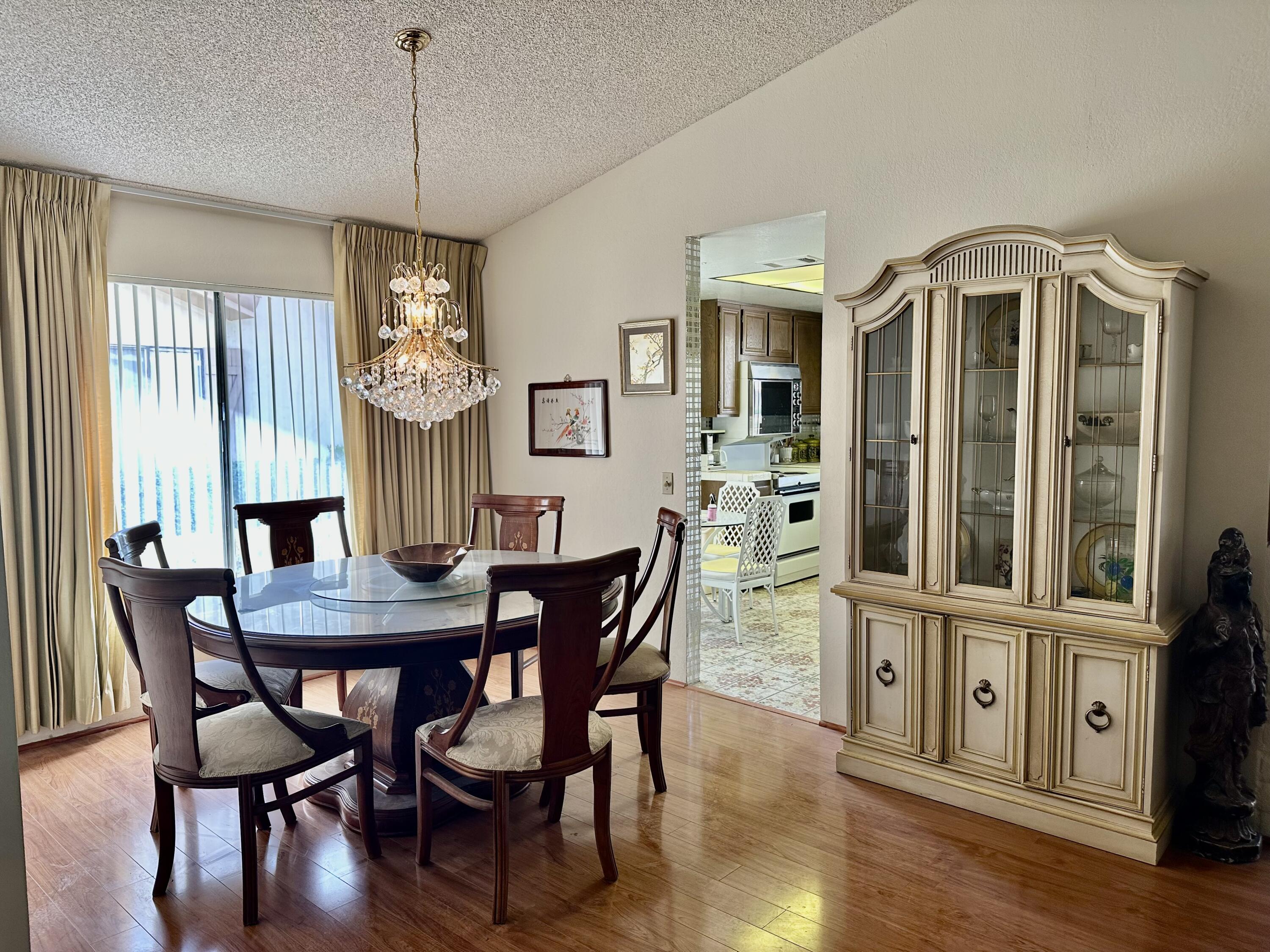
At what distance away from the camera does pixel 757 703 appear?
13.5 ft

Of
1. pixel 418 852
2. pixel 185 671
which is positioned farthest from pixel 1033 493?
pixel 185 671

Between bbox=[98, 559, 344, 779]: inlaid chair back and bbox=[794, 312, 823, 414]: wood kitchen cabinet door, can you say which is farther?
bbox=[794, 312, 823, 414]: wood kitchen cabinet door

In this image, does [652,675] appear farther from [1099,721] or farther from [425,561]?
[1099,721]

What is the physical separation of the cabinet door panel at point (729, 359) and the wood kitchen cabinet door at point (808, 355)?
2.95 feet

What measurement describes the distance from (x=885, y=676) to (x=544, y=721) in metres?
1.45

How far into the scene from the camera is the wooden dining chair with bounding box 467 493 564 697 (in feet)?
13.5

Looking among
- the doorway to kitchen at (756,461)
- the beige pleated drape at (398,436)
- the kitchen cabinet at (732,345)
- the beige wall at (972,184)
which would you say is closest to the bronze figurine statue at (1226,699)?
the beige wall at (972,184)

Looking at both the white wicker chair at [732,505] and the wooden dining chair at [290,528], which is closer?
the wooden dining chair at [290,528]

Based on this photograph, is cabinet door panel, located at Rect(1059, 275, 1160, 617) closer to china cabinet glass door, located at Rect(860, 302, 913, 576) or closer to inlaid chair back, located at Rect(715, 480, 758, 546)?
china cabinet glass door, located at Rect(860, 302, 913, 576)

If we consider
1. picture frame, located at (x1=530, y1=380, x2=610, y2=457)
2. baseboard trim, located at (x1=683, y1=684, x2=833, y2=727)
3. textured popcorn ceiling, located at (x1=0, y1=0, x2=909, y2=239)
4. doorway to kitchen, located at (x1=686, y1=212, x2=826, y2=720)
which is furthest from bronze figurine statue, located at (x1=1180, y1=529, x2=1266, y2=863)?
picture frame, located at (x1=530, y1=380, x2=610, y2=457)

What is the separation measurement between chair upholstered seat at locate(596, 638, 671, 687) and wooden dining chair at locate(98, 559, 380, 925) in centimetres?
89

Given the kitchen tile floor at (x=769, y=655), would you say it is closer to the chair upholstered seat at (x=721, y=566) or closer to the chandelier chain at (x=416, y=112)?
the chair upholstered seat at (x=721, y=566)

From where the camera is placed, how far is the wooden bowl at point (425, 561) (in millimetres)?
3008

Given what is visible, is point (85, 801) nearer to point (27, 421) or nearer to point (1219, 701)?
point (27, 421)
